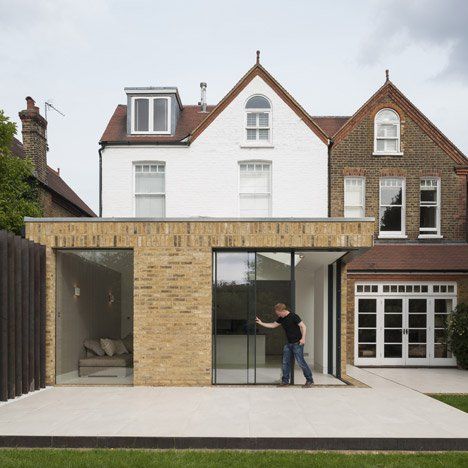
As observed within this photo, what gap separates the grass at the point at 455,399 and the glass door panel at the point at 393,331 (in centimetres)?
463

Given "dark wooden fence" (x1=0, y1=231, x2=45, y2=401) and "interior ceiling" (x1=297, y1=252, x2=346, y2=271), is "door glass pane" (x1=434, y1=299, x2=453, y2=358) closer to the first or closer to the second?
"interior ceiling" (x1=297, y1=252, x2=346, y2=271)

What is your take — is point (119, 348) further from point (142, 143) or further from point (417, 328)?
point (417, 328)

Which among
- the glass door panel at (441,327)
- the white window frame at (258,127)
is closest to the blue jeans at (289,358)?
the glass door panel at (441,327)

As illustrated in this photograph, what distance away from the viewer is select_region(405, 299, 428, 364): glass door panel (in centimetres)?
1543

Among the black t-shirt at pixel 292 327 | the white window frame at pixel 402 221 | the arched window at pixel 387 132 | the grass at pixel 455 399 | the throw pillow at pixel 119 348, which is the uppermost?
the arched window at pixel 387 132

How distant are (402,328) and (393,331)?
0.91 ft

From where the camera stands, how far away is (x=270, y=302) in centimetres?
1088

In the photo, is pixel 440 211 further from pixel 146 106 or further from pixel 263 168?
pixel 146 106

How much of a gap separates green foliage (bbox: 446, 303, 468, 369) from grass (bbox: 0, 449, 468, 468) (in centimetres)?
888

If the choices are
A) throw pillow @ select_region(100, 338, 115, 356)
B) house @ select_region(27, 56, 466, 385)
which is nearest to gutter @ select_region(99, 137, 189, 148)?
house @ select_region(27, 56, 466, 385)

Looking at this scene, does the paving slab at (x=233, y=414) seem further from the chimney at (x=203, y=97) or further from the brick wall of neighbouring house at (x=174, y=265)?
the chimney at (x=203, y=97)

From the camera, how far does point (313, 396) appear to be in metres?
9.52

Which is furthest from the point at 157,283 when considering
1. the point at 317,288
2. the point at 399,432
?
the point at 399,432

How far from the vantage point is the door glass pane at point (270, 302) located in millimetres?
10766
